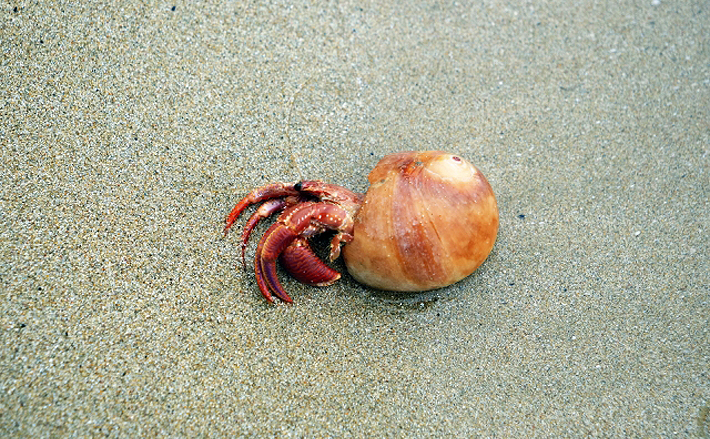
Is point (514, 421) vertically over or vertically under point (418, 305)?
under

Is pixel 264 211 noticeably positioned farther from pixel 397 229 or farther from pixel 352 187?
pixel 397 229

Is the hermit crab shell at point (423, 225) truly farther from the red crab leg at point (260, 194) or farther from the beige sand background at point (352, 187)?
the red crab leg at point (260, 194)

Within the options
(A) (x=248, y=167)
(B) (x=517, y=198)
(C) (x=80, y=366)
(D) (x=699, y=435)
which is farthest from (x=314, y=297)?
(D) (x=699, y=435)

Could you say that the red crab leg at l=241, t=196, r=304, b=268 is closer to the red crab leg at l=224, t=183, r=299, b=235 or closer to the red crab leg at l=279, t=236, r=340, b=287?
the red crab leg at l=224, t=183, r=299, b=235

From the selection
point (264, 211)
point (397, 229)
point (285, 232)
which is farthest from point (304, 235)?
point (397, 229)

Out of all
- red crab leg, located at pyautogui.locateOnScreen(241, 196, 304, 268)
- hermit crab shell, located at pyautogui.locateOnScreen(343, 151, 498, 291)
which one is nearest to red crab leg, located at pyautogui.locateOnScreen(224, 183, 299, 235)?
red crab leg, located at pyautogui.locateOnScreen(241, 196, 304, 268)

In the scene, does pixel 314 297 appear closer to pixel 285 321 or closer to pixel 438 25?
pixel 285 321
